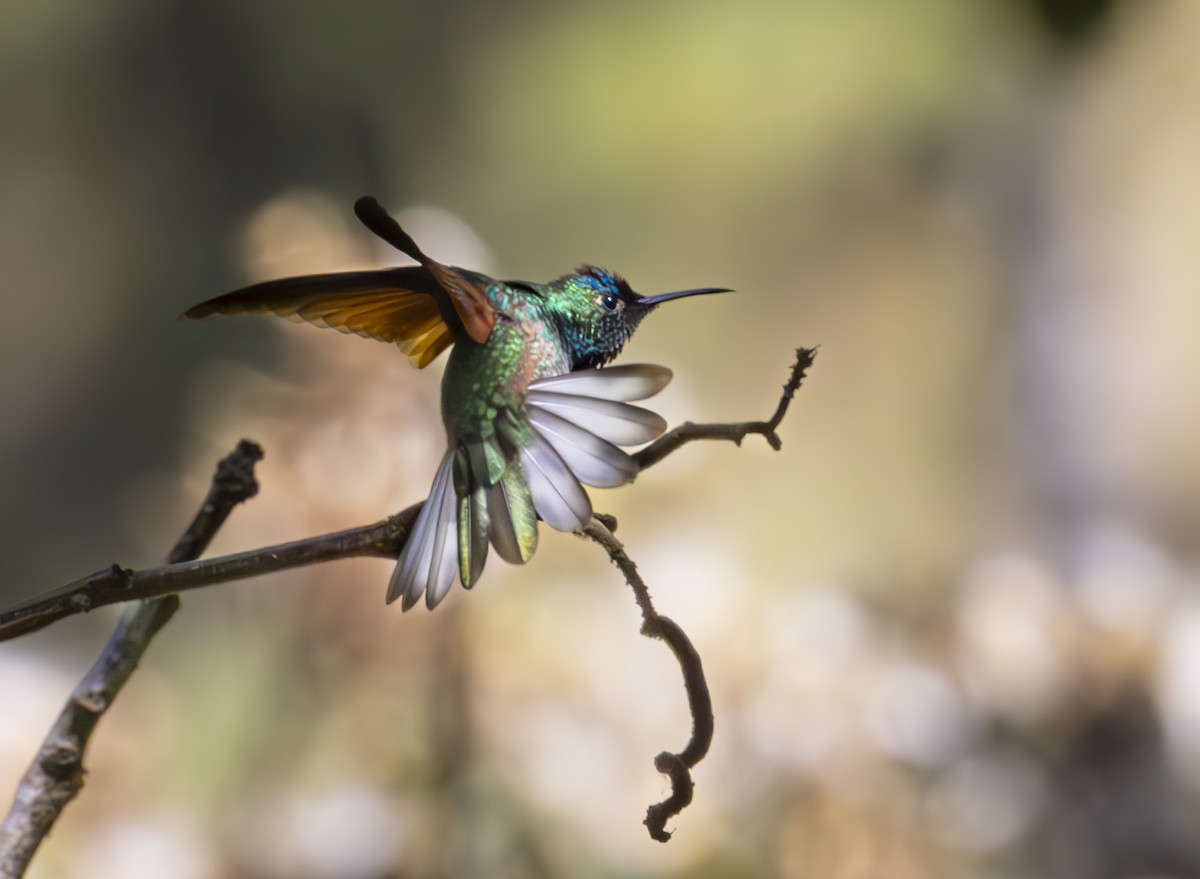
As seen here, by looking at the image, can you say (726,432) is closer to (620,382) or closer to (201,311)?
(620,382)

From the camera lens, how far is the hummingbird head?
50 cm

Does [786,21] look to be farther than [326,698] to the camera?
Yes

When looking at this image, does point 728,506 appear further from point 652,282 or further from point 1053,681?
point 1053,681

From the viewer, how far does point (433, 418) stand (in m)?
1.23

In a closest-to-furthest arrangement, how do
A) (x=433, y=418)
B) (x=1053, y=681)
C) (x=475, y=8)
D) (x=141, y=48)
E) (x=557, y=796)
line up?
(x=433, y=418), (x=557, y=796), (x=1053, y=681), (x=141, y=48), (x=475, y=8)

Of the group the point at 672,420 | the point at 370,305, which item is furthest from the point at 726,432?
the point at 672,420

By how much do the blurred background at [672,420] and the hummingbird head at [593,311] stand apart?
2.41 ft

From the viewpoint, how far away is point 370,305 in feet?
1.58

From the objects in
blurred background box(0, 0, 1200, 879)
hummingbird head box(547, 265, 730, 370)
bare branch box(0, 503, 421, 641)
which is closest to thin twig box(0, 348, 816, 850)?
bare branch box(0, 503, 421, 641)

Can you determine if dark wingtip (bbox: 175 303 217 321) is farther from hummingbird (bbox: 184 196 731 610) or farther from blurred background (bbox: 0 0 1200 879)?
blurred background (bbox: 0 0 1200 879)

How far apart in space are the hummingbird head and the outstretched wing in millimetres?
49

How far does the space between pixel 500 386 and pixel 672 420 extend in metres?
1.01

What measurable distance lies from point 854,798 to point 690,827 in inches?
8.4

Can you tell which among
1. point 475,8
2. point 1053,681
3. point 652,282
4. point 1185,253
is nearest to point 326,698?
point 652,282
